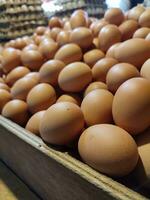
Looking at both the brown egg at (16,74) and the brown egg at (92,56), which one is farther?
the brown egg at (16,74)

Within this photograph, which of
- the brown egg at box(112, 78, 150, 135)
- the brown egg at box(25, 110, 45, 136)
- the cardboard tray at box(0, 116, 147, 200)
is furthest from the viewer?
the brown egg at box(25, 110, 45, 136)

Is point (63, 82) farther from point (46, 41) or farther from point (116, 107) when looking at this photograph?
point (46, 41)

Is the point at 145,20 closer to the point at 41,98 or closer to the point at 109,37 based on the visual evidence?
the point at 109,37

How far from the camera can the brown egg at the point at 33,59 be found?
4.41 ft

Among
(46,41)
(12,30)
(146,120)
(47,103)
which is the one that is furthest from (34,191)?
(12,30)

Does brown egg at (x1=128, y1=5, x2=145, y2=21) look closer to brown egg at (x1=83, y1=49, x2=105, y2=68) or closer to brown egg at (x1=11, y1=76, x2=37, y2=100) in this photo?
brown egg at (x1=83, y1=49, x2=105, y2=68)

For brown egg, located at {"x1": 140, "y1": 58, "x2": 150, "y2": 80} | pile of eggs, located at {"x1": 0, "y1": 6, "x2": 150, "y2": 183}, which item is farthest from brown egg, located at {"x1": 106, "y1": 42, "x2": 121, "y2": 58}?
brown egg, located at {"x1": 140, "y1": 58, "x2": 150, "y2": 80}

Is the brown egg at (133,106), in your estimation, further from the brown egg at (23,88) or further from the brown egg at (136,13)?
the brown egg at (136,13)

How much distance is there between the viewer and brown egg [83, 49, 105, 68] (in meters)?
1.14

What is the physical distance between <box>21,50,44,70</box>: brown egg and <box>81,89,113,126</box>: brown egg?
536 mm

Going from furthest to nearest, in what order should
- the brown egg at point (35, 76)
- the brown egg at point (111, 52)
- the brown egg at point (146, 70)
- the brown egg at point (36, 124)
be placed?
the brown egg at point (35, 76) → the brown egg at point (111, 52) → the brown egg at point (36, 124) → the brown egg at point (146, 70)

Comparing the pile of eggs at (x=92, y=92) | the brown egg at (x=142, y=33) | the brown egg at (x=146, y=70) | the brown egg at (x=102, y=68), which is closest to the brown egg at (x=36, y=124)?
the pile of eggs at (x=92, y=92)

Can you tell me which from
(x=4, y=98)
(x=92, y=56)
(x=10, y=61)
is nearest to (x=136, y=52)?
(x=92, y=56)

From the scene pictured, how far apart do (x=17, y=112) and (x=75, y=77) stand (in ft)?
0.85
